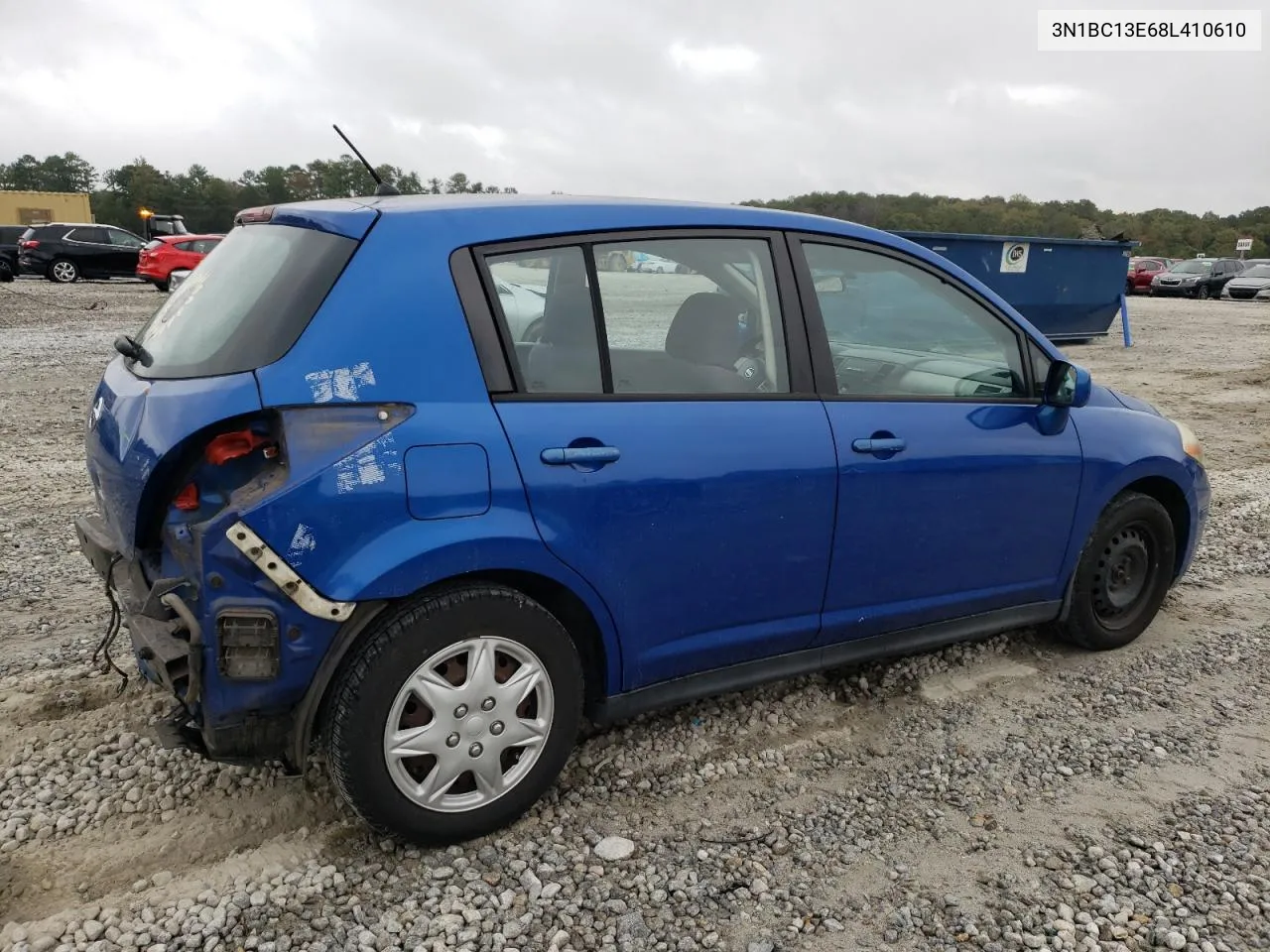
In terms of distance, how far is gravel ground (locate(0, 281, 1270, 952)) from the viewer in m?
2.36

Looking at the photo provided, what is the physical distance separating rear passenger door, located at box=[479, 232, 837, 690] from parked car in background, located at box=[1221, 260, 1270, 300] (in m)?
34.2

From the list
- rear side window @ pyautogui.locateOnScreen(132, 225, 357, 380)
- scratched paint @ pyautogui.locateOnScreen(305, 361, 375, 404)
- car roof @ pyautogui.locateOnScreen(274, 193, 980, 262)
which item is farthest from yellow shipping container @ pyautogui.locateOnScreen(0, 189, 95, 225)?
scratched paint @ pyautogui.locateOnScreen(305, 361, 375, 404)

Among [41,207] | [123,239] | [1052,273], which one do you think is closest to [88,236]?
[123,239]

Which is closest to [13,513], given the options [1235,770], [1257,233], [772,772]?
[772,772]

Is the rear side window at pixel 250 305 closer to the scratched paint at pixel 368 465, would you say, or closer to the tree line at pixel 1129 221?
the scratched paint at pixel 368 465

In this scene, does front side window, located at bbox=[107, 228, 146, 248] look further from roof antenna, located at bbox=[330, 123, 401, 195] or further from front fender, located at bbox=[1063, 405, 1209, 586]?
front fender, located at bbox=[1063, 405, 1209, 586]

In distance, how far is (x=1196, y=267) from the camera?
109ft

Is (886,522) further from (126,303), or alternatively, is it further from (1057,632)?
(126,303)

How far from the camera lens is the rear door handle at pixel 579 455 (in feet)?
8.31

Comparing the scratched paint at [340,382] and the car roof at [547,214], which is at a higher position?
the car roof at [547,214]

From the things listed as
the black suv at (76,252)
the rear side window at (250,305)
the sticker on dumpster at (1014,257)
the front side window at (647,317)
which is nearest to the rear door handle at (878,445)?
the front side window at (647,317)

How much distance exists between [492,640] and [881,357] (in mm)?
1749

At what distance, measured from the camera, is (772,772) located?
3.06m

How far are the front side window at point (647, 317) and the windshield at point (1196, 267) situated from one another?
3588 cm
